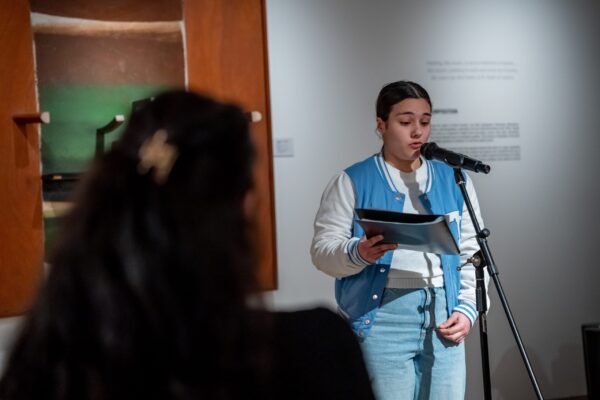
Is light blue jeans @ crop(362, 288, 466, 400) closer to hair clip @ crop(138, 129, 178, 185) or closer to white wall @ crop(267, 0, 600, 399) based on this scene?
white wall @ crop(267, 0, 600, 399)

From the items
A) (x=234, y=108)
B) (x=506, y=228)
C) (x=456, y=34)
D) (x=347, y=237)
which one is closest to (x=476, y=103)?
(x=456, y=34)

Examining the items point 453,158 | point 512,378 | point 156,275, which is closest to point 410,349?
point 453,158

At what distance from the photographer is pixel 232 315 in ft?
2.63

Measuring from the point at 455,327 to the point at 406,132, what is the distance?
25.3 inches

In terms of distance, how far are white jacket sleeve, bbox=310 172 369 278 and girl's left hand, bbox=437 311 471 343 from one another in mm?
319

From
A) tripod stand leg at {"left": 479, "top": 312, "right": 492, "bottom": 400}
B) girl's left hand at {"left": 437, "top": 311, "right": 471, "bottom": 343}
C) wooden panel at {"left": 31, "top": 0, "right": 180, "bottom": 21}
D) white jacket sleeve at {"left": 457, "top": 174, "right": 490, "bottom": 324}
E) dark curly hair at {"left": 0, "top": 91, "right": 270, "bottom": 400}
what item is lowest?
tripod stand leg at {"left": 479, "top": 312, "right": 492, "bottom": 400}

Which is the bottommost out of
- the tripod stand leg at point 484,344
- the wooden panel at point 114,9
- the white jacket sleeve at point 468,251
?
the tripod stand leg at point 484,344

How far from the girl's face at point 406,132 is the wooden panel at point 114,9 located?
1397 mm

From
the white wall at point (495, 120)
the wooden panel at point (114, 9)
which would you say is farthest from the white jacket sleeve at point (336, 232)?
the wooden panel at point (114, 9)

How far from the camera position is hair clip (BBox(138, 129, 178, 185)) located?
2.55 ft

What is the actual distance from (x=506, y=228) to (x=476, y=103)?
697 millimetres

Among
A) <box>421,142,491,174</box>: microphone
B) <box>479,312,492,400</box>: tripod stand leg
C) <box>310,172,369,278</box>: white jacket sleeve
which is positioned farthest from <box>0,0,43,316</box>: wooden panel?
<box>479,312,492,400</box>: tripod stand leg

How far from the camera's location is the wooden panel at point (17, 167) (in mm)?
3213

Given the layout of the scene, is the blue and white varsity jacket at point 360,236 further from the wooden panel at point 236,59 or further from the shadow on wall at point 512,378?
the shadow on wall at point 512,378
